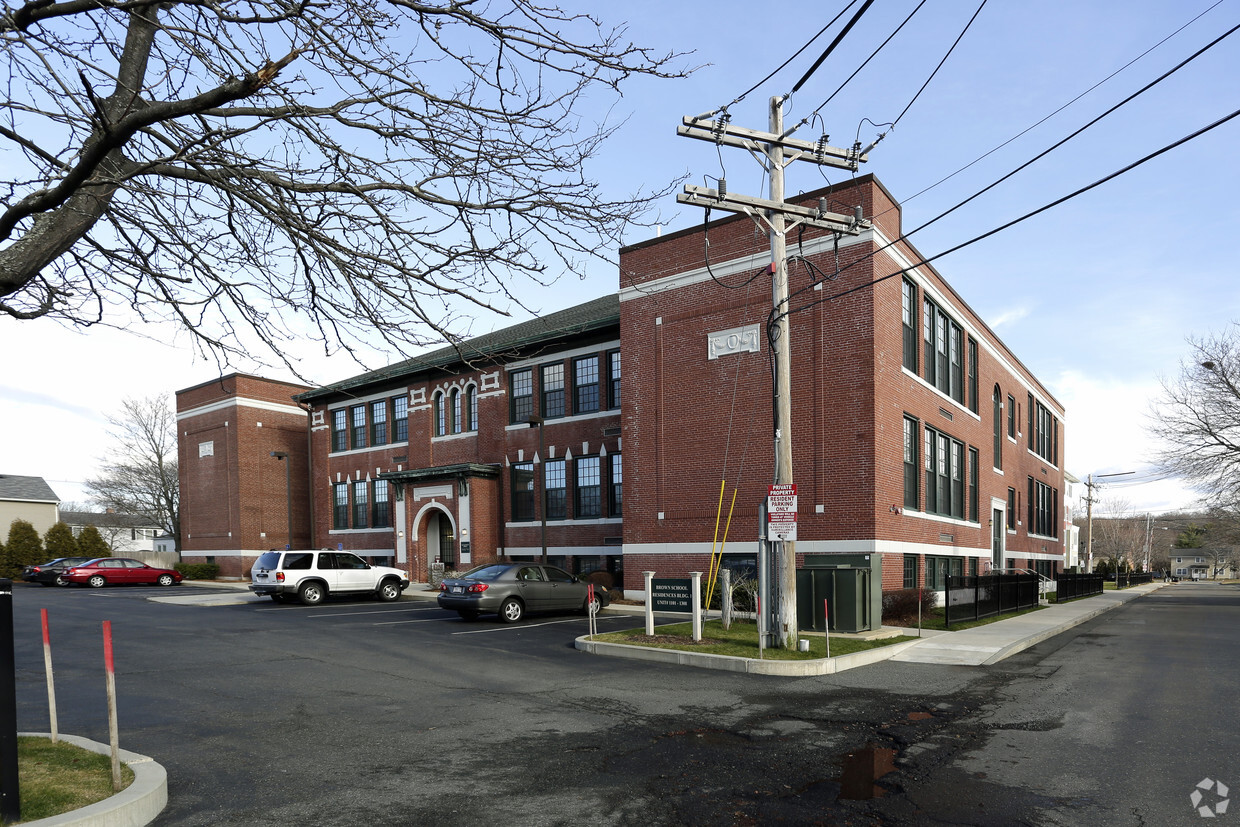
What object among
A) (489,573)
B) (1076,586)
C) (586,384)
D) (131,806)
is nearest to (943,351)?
(586,384)

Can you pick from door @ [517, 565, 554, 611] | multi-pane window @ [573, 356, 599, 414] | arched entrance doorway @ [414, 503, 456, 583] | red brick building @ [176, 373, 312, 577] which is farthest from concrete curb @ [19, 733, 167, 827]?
red brick building @ [176, 373, 312, 577]

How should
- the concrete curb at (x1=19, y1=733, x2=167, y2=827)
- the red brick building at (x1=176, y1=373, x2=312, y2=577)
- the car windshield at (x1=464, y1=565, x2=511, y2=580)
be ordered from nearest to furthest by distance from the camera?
1. the concrete curb at (x1=19, y1=733, x2=167, y2=827)
2. the car windshield at (x1=464, y1=565, x2=511, y2=580)
3. the red brick building at (x1=176, y1=373, x2=312, y2=577)

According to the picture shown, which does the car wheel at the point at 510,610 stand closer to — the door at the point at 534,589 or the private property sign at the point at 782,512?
the door at the point at 534,589

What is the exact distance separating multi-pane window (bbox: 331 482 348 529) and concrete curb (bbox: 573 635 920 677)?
94.9 feet

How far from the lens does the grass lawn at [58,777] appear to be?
5.91 metres

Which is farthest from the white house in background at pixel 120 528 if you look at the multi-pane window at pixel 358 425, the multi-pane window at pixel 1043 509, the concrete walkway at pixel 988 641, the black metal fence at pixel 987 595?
the concrete walkway at pixel 988 641

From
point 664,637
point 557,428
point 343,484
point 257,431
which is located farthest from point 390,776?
point 257,431

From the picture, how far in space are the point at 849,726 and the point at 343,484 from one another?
3698 centimetres

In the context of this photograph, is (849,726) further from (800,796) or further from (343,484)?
(343,484)

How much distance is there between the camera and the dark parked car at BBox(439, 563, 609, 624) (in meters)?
21.0

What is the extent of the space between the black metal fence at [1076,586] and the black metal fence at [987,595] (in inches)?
260

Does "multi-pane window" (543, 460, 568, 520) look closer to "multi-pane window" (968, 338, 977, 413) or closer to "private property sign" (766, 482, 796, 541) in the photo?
"multi-pane window" (968, 338, 977, 413)

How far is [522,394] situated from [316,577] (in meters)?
10.8

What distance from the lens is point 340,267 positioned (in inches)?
277
